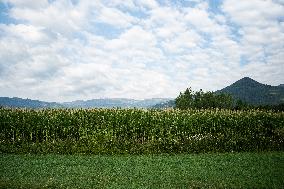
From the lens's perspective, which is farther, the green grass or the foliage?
the foliage

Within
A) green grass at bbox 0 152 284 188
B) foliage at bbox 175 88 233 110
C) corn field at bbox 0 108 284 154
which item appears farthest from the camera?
foliage at bbox 175 88 233 110

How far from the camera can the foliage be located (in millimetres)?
103875

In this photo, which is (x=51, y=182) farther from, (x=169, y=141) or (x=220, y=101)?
(x=220, y=101)

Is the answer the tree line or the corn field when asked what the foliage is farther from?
the corn field

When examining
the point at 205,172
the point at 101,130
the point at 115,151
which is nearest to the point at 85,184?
the point at 205,172

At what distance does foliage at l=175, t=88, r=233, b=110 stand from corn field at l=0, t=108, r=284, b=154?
68417 millimetres

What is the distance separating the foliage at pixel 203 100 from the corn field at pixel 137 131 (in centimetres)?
6842

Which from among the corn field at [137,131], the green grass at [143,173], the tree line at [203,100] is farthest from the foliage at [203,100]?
the green grass at [143,173]

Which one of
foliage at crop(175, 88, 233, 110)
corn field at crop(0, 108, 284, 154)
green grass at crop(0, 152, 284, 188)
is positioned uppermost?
foliage at crop(175, 88, 233, 110)

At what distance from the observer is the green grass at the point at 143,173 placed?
1448cm

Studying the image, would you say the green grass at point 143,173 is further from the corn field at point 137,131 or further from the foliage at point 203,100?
the foliage at point 203,100

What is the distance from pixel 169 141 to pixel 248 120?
354 inches

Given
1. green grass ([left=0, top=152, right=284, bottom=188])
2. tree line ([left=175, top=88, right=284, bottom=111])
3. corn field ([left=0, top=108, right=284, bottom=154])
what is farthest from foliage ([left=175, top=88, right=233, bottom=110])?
green grass ([left=0, top=152, right=284, bottom=188])

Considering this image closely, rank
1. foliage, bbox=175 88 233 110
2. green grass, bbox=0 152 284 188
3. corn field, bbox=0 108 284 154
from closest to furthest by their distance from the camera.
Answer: green grass, bbox=0 152 284 188
corn field, bbox=0 108 284 154
foliage, bbox=175 88 233 110
